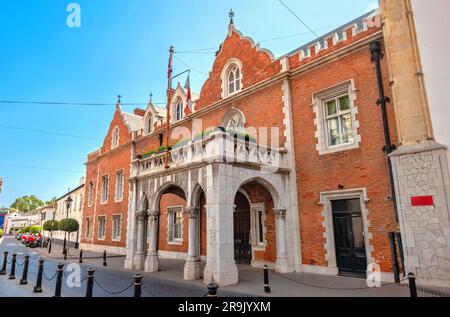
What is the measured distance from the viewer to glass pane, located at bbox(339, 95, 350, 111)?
12129mm

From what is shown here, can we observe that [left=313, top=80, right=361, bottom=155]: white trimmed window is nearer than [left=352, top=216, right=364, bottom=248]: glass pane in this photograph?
No

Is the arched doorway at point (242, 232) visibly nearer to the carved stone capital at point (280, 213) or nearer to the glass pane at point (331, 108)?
the carved stone capital at point (280, 213)

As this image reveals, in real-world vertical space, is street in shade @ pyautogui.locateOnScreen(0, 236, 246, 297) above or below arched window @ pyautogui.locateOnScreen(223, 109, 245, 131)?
below

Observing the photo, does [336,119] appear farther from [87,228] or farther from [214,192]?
[87,228]

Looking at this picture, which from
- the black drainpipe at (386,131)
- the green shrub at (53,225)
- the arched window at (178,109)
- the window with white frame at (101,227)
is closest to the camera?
the black drainpipe at (386,131)

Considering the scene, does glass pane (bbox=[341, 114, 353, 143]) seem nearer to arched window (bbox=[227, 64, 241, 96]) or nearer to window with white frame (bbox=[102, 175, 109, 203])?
arched window (bbox=[227, 64, 241, 96])

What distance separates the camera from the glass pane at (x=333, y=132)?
12242mm

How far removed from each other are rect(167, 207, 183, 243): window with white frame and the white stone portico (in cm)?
433

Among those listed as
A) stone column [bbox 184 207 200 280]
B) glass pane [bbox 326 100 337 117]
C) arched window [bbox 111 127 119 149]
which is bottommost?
stone column [bbox 184 207 200 280]

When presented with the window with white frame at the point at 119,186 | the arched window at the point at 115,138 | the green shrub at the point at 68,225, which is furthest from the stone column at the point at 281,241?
the green shrub at the point at 68,225

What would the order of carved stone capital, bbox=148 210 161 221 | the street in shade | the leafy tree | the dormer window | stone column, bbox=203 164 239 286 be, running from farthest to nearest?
the leafy tree, the dormer window, carved stone capital, bbox=148 210 161 221, stone column, bbox=203 164 239 286, the street in shade

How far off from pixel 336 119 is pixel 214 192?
6.14m

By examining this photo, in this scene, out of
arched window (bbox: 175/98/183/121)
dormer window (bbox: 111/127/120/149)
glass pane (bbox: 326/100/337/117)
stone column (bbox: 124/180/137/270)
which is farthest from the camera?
dormer window (bbox: 111/127/120/149)

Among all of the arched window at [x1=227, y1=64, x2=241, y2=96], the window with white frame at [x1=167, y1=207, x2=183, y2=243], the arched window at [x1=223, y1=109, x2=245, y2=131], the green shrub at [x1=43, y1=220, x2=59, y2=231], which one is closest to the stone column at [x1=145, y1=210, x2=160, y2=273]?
the window with white frame at [x1=167, y1=207, x2=183, y2=243]
